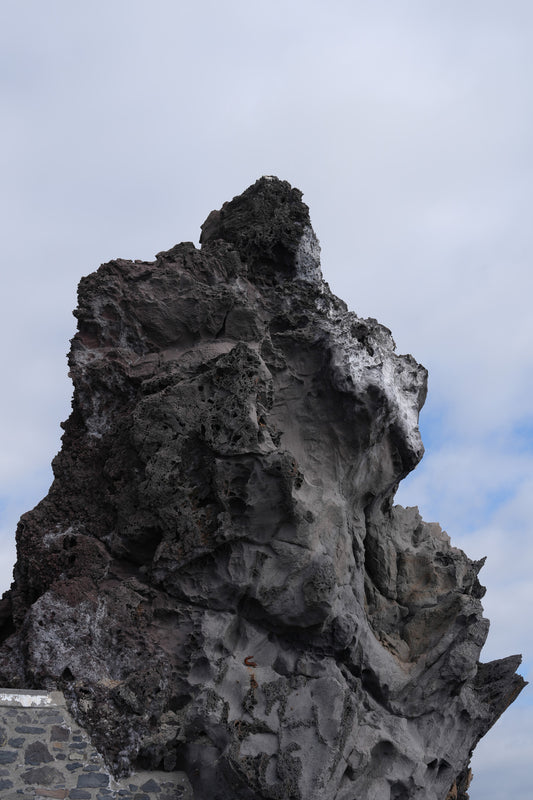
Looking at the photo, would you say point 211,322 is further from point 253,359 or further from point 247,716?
point 247,716

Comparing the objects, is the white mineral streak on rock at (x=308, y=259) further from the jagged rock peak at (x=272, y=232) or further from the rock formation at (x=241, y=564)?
the rock formation at (x=241, y=564)

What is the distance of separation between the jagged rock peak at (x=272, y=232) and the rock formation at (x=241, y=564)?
0.92ft

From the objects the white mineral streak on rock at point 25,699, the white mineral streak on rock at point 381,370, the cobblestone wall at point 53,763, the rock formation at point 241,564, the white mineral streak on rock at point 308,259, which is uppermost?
the white mineral streak on rock at point 308,259

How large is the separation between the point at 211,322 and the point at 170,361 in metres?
0.77

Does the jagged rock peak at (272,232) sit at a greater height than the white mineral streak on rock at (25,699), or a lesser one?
greater

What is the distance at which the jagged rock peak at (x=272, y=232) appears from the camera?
1195 centimetres

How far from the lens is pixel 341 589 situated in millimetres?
9750

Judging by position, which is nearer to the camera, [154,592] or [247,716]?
[247,716]

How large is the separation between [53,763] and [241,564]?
2.64 meters

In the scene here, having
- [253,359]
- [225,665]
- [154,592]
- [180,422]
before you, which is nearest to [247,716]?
[225,665]

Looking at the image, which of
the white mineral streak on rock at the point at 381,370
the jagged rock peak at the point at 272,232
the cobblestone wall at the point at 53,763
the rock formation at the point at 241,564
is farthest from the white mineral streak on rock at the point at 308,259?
the cobblestone wall at the point at 53,763

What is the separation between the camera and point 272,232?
1200 centimetres

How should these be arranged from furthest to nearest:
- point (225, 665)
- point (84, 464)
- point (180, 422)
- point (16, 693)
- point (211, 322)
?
point (211, 322) → point (84, 464) → point (180, 422) → point (225, 665) → point (16, 693)

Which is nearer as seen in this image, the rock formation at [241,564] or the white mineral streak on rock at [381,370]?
the rock formation at [241,564]
